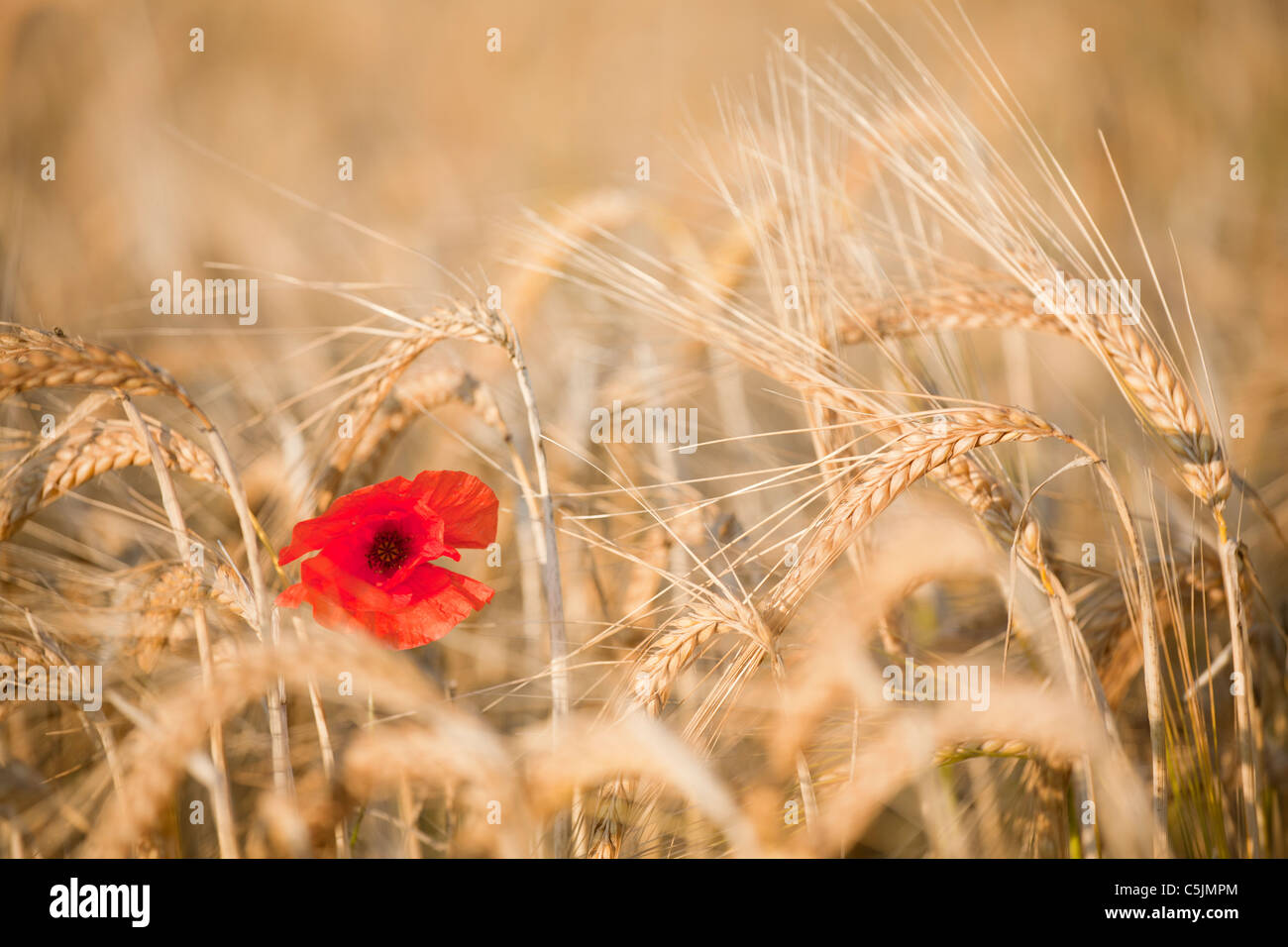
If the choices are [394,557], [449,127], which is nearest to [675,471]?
[394,557]

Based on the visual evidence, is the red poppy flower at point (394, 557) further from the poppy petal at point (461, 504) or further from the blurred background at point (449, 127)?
the blurred background at point (449, 127)

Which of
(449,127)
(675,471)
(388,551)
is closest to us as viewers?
(388,551)

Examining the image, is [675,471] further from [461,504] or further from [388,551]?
[388,551]

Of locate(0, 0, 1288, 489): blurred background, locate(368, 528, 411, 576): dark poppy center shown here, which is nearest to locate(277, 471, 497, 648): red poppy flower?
locate(368, 528, 411, 576): dark poppy center

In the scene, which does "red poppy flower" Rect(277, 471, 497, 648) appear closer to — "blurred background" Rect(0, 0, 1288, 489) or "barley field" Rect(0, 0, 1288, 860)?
"barley field" Rect(0, 0, 1288, 860)

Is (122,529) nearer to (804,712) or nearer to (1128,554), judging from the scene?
(804,712)

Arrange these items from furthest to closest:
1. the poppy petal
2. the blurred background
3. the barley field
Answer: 1. the blurred background
2. the poppy petal
3. the barley field

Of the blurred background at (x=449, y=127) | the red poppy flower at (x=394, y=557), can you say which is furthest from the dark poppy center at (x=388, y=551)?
the blurred background at (x=449, y=127)

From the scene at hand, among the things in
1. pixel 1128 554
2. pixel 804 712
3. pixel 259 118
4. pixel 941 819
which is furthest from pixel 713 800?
pixel 259 118
